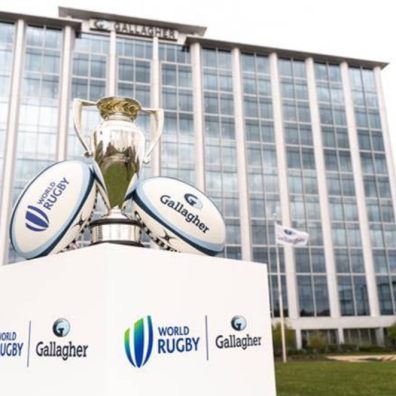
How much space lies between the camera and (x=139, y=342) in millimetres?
3881

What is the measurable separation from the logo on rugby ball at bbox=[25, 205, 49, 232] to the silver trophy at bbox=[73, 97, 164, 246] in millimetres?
497

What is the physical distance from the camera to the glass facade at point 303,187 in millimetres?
40938

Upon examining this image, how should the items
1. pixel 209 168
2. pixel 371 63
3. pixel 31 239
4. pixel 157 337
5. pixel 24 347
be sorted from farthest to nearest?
pixel 371 63, pixel 209 168, pixel 31 239, pixel 24 347, pixel 157 337

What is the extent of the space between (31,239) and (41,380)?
1.36 m

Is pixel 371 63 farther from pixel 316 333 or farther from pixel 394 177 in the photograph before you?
pixel 316 333

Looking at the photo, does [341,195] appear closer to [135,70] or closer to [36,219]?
[135,70]

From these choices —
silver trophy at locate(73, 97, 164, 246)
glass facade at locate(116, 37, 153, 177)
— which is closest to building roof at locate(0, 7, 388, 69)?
glass facade at locate(116, 37, 153, 177)

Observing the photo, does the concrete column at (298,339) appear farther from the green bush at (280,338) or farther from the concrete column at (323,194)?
the concrete column at (323,194)

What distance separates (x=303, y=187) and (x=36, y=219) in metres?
41.0

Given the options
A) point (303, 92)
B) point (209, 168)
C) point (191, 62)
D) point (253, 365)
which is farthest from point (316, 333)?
point (253, 365)

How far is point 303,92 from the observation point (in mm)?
47125

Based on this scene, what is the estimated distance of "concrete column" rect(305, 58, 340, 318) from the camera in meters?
41.2

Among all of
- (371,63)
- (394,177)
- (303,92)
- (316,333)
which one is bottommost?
(316,333)

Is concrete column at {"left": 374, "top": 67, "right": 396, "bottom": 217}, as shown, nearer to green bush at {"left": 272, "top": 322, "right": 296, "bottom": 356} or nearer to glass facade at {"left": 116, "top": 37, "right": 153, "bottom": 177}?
green bush at {"left": 272, "top": 322, "right": 296, "bottom": 356}
